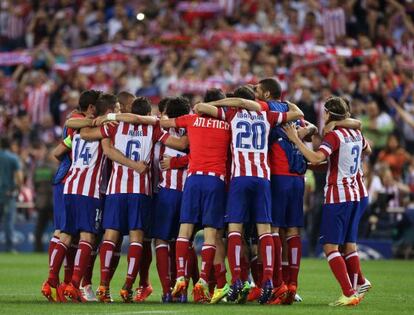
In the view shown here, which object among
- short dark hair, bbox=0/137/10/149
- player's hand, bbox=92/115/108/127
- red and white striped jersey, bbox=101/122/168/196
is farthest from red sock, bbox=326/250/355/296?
short dark hair, bbox=0/137/10/149

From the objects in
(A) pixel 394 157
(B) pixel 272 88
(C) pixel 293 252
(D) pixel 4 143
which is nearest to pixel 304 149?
(B) pixel 272 88

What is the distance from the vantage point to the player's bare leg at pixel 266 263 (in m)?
13.8

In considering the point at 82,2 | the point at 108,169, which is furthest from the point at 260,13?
the point at 108,169

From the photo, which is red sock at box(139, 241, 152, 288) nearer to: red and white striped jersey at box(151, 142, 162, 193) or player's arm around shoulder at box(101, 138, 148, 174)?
red and white striped jersey at box(151, 142, 162, 193)

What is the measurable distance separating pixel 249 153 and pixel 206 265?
1298 millimetres

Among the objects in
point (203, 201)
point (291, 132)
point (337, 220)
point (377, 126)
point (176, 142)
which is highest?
point (377, 126)

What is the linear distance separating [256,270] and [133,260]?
4.95 feet

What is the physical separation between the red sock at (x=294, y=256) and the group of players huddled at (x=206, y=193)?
13mm

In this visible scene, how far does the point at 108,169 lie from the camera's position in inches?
589

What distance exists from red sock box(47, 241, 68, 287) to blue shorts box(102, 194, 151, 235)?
0.57 metres

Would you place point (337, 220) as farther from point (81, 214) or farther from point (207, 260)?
point (81, 214)

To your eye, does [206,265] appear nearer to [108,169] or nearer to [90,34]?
[108,169]

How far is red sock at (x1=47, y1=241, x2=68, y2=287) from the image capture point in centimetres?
1444

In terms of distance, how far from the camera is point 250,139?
14133mm
